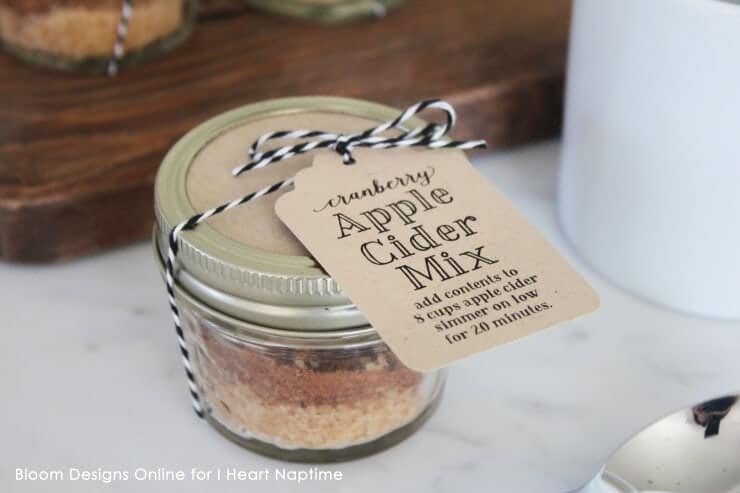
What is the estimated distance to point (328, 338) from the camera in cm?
42

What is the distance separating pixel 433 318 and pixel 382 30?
0.33m

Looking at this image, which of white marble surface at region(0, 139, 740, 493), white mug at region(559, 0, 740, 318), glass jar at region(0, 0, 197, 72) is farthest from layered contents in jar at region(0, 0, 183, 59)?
white mug at region(559, 0, 740, 318)

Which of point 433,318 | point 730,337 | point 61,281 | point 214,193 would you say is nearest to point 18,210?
point 61,281

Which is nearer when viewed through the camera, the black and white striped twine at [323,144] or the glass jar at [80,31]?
the black and white striped twine at [323,144]

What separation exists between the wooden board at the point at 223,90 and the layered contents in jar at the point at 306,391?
0.14 m

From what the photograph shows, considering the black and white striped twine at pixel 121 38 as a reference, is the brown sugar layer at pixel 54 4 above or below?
above

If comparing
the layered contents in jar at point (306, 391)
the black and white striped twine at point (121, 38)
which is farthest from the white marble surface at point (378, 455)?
the black and white striped twine at point (121, 38)

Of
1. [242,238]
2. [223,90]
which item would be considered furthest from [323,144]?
[223,90]

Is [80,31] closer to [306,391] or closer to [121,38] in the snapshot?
[121,38]

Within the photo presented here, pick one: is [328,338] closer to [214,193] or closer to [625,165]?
[214,193]

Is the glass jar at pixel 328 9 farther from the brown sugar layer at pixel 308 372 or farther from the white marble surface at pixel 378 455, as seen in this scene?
the brown sugar layer at pixel 308 372

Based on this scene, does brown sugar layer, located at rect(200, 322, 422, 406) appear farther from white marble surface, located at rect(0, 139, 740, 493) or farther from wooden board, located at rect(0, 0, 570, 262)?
wooden board, located at rect(0, 0, 570, 262)

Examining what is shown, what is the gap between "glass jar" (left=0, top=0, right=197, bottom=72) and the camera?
628mm

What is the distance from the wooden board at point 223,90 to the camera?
56 cm
